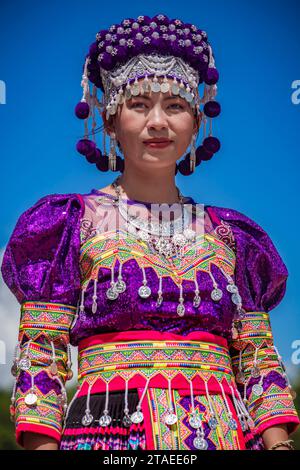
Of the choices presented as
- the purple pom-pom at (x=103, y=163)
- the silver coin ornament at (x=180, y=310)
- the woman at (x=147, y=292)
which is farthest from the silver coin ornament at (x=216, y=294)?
the purple pom-pom at (x=103, y=163)

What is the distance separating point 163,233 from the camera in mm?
3352

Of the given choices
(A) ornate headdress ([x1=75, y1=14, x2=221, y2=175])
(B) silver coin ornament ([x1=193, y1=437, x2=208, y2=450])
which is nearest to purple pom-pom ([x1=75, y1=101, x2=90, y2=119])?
(A) ornate headdress ([x1=75, y1=14, x2=221, y2=175])

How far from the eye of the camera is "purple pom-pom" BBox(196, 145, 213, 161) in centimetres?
377

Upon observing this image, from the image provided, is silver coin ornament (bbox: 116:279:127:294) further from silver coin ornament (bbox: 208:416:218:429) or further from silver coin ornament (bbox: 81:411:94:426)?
silver coin ornament (bbox: 208:416:218:429)

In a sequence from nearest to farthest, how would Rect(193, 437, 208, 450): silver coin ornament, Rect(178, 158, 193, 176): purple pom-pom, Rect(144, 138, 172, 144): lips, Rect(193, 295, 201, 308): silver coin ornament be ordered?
Rect(193, 437, 208, 450): silver coin ornament, Rect(193, 295, 201, 308): silver coin ornament, Rect(144, 138, 172, 144): lips, Rect(178, 158, 193, 176): purple pom-pom

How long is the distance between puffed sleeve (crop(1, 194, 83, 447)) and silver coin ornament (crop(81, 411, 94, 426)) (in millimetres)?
94

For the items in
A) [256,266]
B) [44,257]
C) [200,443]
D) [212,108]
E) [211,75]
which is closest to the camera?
[200,443]

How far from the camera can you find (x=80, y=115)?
3.62 metres

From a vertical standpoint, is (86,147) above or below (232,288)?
above

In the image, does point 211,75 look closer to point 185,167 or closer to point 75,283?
point 185,167

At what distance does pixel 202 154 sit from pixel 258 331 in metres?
0.88

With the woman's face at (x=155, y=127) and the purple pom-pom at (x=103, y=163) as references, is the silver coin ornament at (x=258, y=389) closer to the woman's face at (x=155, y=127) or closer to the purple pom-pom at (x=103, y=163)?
the woman's face at (x=155, y=127)

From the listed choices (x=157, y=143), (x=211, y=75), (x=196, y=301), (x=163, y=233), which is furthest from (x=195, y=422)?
(x=211, y=75)

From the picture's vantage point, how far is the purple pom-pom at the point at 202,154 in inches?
148
